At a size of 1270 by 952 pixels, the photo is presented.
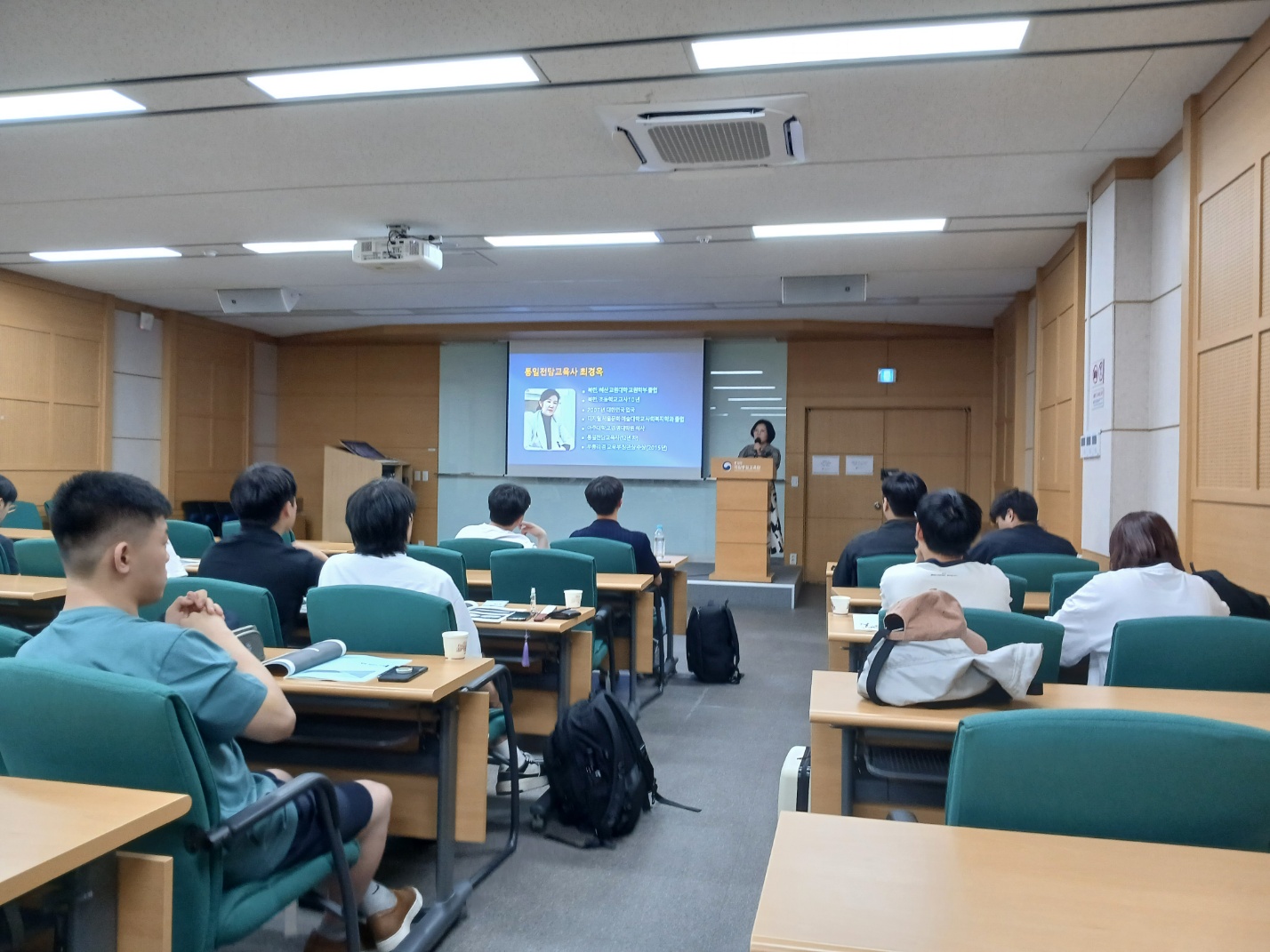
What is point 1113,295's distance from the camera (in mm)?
4645

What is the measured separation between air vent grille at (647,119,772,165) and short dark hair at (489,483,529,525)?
1.88 m

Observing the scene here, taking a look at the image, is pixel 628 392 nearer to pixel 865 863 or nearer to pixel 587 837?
pixel 587 837

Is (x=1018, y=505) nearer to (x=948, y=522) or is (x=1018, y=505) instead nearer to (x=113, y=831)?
(x=948, y=522)

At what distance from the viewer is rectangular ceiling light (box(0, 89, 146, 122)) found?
401 cm

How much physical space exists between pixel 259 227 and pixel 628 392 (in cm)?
468

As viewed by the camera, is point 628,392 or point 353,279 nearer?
point 353,279

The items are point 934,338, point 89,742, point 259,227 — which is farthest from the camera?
point 934,338

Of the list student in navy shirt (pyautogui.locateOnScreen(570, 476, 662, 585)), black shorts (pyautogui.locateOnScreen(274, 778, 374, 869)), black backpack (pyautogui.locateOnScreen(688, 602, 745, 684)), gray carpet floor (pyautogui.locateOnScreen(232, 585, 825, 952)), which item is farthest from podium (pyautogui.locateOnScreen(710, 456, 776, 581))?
black shorts (pyautogui.locateOnScreen(274, 778, 374, 869))

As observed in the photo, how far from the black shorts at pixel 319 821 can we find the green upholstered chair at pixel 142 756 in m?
0.17

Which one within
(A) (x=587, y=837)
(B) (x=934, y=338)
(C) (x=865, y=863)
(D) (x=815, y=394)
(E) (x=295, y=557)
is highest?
(B) (x=934, y=338)

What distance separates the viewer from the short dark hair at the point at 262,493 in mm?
3074

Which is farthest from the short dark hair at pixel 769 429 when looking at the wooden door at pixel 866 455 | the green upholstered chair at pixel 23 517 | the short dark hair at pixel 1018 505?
the green upholstered chair at pixel 23 517

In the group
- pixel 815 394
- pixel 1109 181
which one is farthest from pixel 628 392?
pixel 1109 181

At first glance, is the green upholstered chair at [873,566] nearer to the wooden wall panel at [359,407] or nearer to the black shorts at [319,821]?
the black shorts at [319,821]
